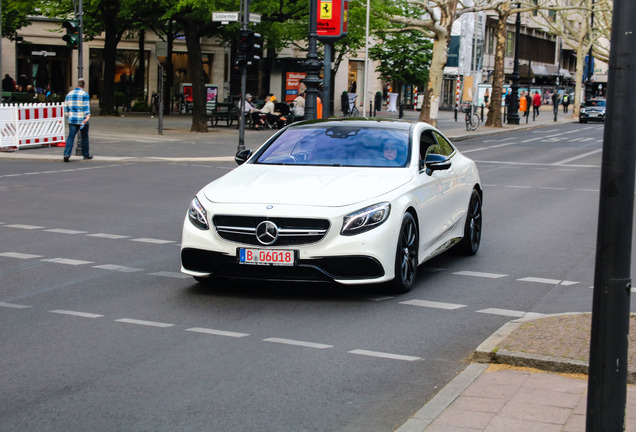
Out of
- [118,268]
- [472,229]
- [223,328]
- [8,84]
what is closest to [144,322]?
[223,328]

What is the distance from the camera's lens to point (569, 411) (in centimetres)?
520

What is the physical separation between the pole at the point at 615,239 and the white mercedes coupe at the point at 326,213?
3.81 meters

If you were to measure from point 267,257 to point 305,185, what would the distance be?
81cm

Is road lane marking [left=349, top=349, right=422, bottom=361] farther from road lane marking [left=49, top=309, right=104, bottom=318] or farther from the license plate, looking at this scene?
road lane marking [left=49, top=309, right=104, bottom=318]

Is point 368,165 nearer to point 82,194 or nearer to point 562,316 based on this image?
point 562,316

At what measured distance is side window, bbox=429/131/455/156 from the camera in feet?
33.8

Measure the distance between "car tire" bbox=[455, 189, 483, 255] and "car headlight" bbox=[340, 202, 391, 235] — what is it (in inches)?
→ 107

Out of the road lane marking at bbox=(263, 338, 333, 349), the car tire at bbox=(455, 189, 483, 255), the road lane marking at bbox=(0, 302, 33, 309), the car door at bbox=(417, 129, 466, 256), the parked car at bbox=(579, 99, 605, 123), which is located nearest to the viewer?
the road lane marking at bbox=(263, 338, 333, 349)

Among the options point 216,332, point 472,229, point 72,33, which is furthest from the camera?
point 72,33

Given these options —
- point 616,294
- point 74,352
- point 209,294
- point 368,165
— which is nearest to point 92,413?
point 74,352

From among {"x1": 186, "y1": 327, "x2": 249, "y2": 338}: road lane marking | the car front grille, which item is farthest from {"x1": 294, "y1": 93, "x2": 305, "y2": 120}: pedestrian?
{"x1": 186, "y1": 327, "x2": 249, "y2": 338}: road lane marking

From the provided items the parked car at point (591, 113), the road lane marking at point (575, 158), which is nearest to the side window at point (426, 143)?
the road lane marking at point (575, 158)

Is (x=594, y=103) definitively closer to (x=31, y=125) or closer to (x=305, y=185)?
(x=31, y=125)

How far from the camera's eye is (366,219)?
8.19 meters
